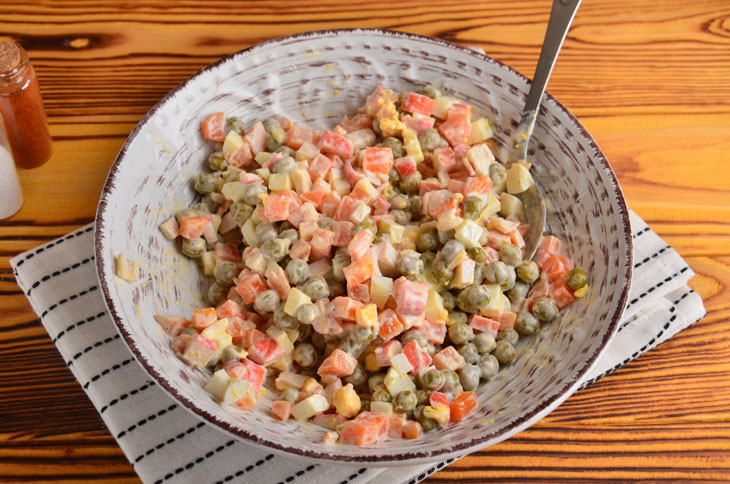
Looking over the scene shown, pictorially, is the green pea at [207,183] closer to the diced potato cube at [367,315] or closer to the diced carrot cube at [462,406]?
the diced potato cube at [367,315]

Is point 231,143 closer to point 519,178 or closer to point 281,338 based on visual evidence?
point 281,338

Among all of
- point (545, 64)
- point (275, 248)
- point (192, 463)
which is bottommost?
point (192, 463)

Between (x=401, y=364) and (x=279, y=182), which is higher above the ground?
(x=279, y=182)

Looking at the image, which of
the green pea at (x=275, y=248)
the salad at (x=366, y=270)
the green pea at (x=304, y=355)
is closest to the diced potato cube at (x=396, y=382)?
the salad at (x=366, y=270)

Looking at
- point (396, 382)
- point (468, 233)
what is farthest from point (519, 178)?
point (396, 382)

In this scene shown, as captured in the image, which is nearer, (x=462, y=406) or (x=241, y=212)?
(x=462, y=406)
